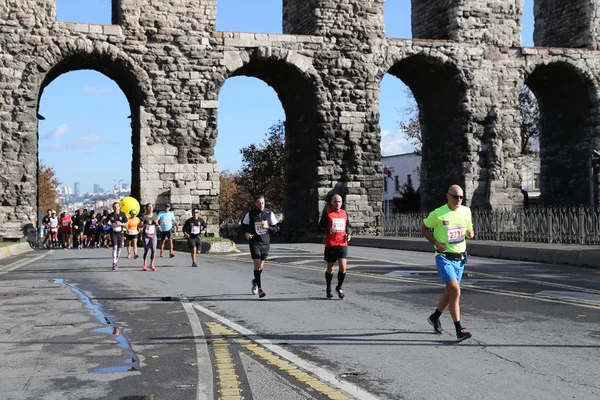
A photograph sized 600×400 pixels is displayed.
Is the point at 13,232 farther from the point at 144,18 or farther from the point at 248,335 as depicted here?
the point at 248,335

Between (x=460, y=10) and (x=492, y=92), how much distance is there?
3.88m

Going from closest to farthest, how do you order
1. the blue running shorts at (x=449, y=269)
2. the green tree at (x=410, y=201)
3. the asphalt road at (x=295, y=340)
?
the asphalt road at (x=295, y=340)
the blue running shorts at (x=449, y=269)
the green tree at (x=410, y=201)

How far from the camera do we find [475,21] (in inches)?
1502

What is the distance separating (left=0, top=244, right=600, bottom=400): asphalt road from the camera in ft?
23.4

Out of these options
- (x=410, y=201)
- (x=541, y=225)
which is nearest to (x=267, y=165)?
(x=410, y=201)

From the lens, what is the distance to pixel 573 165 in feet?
134

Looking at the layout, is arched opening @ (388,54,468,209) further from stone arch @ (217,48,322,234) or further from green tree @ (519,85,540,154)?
green tree @ (519,85,540,154)

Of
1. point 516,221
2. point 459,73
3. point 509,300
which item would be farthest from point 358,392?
point 459,73

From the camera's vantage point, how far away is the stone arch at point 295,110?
118 ft

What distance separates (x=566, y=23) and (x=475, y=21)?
545cm

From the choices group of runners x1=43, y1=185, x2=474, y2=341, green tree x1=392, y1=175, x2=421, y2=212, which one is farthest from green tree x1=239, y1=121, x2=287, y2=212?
group of runners x1=43, y1=185, x2=474, y2=341

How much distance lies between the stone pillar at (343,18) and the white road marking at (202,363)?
2651 cm

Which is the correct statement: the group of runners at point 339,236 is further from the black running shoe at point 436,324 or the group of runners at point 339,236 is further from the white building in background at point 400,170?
the white building in background at point 400,170

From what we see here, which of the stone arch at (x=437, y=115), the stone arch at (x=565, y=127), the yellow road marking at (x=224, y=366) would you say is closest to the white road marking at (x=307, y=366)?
the yellow road marking at (x=224, y=366)
